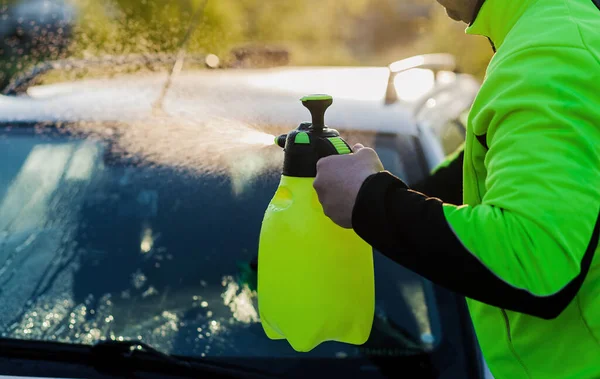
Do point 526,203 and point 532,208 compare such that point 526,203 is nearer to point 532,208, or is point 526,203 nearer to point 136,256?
point 532,208

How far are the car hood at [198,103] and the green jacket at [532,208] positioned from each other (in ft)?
3.93

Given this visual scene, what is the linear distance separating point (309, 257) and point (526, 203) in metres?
0.48

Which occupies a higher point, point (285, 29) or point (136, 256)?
point (136, 256)

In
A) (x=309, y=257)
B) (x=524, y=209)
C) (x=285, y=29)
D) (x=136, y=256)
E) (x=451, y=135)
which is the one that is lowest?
(x=285, y=29)

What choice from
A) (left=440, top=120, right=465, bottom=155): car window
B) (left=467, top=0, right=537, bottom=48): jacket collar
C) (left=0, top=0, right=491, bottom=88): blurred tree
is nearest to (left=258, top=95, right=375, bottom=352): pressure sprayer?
(left=467, top=0, right=537, bottom=48): jacket collar

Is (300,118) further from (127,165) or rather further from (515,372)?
(515,372)

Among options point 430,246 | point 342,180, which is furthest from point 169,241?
point 430,246

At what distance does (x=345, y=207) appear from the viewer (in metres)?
1.30

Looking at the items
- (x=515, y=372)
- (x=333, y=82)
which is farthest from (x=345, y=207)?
(x=333, y=82)

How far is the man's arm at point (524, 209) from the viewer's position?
3.69 feet

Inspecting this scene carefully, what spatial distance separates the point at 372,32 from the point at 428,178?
25246 mm

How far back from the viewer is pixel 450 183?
7.09 ft

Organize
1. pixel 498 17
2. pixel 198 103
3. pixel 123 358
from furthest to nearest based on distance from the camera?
pixel 198 103 → pixel 123 358 → pixel 498 17

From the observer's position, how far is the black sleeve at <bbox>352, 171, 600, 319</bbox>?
3.85 ft
